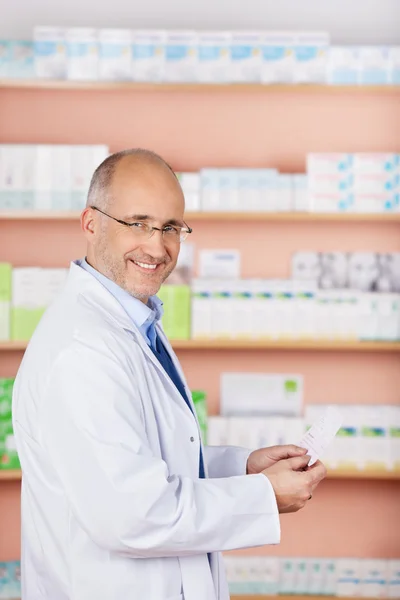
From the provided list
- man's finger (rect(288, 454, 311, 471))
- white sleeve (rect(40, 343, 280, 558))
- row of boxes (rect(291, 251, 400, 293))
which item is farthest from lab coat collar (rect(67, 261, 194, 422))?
row of boxes (rect(291, 251, 400, 293))

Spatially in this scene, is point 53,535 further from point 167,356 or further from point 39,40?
point 39,40

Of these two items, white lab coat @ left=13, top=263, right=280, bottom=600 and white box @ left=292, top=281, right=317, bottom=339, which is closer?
white lab coat @ left=13, top=263, right=280, bottom=600

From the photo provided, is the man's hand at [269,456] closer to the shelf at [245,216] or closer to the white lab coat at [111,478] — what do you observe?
the white lab coat at [111,478]

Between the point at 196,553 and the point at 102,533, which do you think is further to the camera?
the point at 196,553

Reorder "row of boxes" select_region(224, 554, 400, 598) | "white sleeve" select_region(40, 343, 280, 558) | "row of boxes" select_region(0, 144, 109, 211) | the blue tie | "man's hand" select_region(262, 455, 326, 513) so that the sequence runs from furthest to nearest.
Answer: "row of boxes" select_region(224, 554, 400, 598)
"row of boxes" select_region(0, 144, 109, 211)
the blue tie
"man's hand" select_region(262, 455, 326, 513)
"white sleeve" select_region(40, 343, 280, 558)

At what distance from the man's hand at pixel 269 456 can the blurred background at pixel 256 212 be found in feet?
5.28

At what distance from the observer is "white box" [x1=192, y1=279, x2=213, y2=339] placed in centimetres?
354

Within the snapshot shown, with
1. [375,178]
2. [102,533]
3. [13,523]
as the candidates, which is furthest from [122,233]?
[13,523]

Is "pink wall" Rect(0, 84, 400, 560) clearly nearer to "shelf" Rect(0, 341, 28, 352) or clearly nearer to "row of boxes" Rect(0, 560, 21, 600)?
"row of boxes" Rect(0, 560, 21, 600)

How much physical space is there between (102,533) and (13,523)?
2.73m

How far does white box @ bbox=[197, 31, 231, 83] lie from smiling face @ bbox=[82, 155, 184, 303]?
199cm

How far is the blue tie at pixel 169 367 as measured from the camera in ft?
5.91

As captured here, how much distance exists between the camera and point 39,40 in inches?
139

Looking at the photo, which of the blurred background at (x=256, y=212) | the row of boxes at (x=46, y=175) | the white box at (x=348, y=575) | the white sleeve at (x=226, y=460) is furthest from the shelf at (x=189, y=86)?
the white box at (x=348, y=575)
